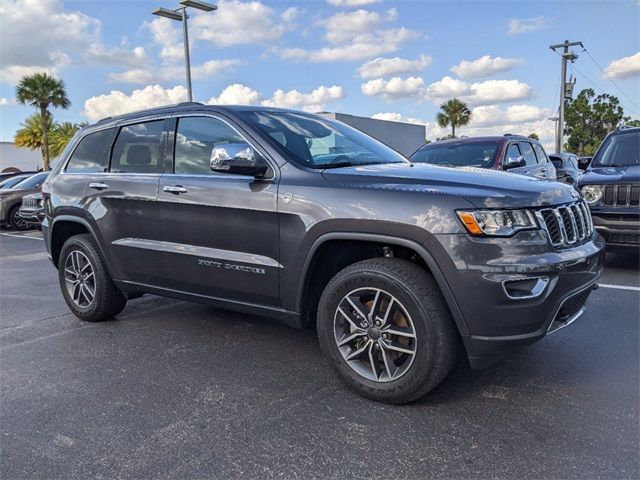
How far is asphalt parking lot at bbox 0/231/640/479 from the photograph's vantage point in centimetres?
259

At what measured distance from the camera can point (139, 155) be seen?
450 cm

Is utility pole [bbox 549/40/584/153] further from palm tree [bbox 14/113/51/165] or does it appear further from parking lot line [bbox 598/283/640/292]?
palm tree [bbox 14/113/51/165]

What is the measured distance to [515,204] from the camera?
289cm

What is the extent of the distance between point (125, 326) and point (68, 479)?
245cm

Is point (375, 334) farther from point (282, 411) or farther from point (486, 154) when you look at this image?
point (486, 154)

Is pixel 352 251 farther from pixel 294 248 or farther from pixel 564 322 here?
pixel 564 322

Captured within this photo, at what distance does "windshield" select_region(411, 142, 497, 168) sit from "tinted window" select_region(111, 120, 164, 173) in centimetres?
489

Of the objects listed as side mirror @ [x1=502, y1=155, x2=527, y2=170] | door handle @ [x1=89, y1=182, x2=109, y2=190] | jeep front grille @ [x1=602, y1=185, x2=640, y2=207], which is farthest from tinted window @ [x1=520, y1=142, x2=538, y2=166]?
door handle @ [x1=89, y1=182, x2=109, y2=190]

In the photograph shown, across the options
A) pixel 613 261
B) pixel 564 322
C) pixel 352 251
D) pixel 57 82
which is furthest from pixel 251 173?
pixel 57 82

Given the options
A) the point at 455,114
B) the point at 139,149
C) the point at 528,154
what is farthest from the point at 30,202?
the point at 455,114

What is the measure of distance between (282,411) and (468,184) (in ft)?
5.45

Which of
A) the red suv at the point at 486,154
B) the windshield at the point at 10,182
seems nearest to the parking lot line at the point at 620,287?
Result: the red suv at the point at 486,154

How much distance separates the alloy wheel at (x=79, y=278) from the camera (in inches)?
195

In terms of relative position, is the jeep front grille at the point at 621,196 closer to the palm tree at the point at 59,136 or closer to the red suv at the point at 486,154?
the red suv at the point at 486,154
